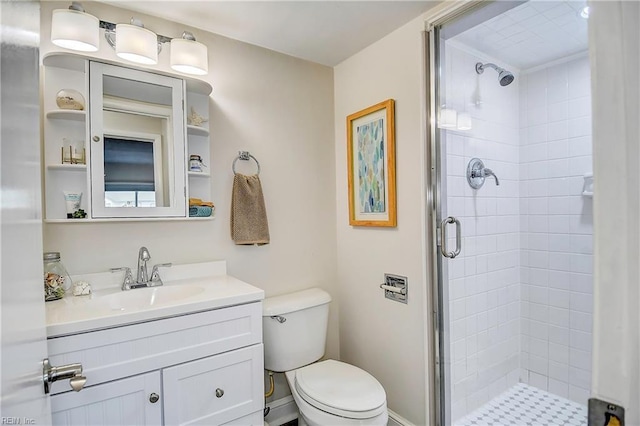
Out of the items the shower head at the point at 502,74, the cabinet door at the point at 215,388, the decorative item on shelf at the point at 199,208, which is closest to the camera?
the cabinet door at the point at 215,388

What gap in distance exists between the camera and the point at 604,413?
354 mm

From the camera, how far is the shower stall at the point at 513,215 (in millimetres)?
1620

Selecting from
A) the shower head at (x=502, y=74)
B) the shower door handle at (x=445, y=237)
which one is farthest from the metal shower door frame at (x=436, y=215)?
the shower head at (x=502, y=74)

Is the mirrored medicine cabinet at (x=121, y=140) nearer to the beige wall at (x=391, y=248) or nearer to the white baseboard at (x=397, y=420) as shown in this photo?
the beige wall at (x=391, y=248)

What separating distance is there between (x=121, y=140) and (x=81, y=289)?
26.2 inches

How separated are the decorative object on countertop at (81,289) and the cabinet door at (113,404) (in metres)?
0.46

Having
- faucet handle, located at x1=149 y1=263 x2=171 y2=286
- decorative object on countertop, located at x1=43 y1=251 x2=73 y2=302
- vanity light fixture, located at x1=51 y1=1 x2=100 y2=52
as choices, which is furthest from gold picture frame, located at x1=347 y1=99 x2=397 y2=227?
decorative object on countertop, located at x1=43 y1=251 x2=73 y2=302

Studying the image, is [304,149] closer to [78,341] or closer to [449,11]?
[449,11]

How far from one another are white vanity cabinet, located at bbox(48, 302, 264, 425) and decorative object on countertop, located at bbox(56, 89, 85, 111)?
37.3 inches

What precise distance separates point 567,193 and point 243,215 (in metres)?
1.91

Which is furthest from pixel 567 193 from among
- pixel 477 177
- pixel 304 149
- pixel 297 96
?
pixel 297 96

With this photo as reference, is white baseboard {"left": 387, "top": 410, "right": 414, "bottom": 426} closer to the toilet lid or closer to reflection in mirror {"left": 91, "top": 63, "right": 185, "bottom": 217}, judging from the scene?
the toilet lid

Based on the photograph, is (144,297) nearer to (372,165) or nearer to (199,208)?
(199,208)

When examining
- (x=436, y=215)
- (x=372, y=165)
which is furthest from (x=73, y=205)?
(x=436, y=215)
